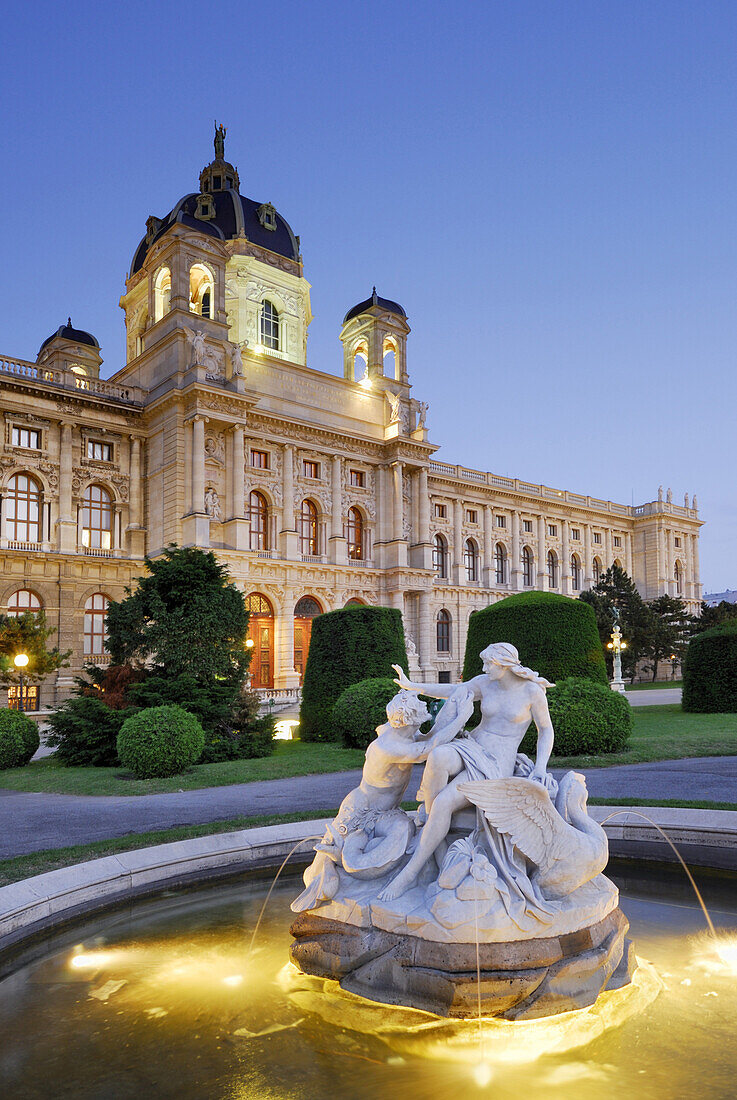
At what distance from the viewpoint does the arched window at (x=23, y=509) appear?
110ft

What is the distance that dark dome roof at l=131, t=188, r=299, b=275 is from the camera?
150 ft

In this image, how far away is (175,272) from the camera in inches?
1464

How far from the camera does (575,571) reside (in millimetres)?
61219

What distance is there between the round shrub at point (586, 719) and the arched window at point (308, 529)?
90.2 ft

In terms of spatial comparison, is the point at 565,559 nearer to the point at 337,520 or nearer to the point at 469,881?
the point at 337,520

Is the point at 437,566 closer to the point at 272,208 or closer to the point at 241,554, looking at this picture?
the point at 241,554

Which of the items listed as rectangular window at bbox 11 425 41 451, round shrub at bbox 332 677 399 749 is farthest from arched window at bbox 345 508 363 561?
Result: round shrub at bbox 332 677 399 749

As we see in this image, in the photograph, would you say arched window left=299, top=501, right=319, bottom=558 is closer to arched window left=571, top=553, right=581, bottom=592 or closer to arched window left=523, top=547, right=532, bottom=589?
arched window left=523, top=547, right=532, bottom=589

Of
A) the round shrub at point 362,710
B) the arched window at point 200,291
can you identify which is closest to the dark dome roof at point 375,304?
the arched window at point 200,291

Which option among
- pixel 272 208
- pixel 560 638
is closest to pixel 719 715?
pixel 560 638

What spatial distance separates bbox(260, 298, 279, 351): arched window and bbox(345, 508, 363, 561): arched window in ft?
40.0

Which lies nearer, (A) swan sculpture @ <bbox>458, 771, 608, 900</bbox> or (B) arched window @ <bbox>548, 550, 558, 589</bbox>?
(A) swan sculpture @ <bbox>458, 771, 608, 900</bbox>

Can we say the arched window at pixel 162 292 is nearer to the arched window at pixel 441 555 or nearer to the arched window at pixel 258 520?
the arched window at pixel 258 520

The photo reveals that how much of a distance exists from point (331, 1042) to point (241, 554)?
106 feet
